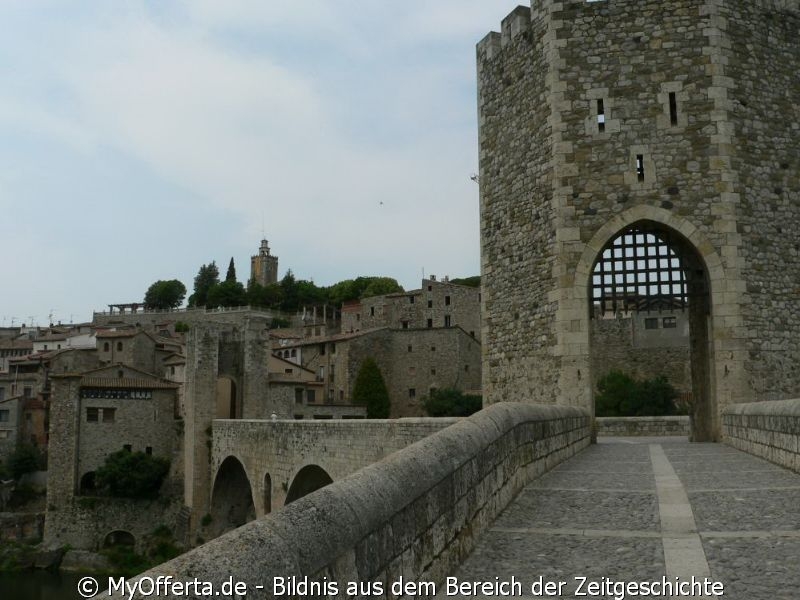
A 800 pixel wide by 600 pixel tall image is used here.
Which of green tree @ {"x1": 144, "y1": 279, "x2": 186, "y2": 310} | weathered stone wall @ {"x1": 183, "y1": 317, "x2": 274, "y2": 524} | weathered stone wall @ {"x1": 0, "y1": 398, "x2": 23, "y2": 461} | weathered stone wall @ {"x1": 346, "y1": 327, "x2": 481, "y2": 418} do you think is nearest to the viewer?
weathered stone wall @ {"x1": 183, "y1": 317, "x2": 274, "y2": 524}

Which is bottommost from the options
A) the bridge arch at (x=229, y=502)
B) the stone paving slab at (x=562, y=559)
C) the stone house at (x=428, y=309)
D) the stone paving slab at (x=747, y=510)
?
the bridge arch at (x=229, y=502)

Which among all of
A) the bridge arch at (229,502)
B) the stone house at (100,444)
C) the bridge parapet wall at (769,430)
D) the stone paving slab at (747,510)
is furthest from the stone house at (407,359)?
the stone paving slab at (747,510)

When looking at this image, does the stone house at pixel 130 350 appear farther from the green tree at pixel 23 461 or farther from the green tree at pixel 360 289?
the green tree at pixel 360 289

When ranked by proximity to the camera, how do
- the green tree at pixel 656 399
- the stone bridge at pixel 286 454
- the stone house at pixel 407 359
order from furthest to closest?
the stone house at pixel 407 359 < the green tree at pixel 656 399 < the stone bridge at pixel 286 454

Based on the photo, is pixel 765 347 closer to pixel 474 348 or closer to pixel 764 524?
pixel 764 524

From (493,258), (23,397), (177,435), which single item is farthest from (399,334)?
(493,258)

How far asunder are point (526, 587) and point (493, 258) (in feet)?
39.1

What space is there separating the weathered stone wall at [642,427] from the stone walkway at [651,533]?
32.5ft

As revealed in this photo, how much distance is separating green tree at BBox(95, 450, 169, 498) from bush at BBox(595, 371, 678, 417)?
23957mm

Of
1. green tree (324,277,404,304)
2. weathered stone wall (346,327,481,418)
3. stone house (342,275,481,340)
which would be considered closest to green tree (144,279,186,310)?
green tree (324,277,404,304)

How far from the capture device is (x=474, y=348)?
2482 inches

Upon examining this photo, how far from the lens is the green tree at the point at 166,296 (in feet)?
378

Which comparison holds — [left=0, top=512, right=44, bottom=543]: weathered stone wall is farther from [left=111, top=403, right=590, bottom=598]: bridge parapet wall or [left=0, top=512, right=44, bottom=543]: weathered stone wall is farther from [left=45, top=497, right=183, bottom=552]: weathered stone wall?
[left=111, top=403, right=590, bottom=598]: bridge parapet wall

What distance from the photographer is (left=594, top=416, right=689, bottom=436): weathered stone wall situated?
1814 centimetres
